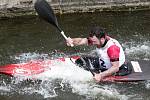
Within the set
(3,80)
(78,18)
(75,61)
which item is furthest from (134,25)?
(3,80)

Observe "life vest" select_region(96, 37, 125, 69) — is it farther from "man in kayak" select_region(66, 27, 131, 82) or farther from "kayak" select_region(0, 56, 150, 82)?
"kayak" select_region(0, 56, 150, 82)

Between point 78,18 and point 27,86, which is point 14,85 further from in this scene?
point 78,18

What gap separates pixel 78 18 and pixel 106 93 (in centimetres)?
550

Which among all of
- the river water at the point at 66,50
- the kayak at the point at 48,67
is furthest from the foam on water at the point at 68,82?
the kayak at the point at 48,67

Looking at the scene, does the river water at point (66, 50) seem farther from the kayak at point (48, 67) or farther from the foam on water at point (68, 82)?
the kayak at point (48, 67)

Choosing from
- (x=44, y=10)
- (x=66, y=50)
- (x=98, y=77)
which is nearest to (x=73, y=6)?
(x=66, y=50)

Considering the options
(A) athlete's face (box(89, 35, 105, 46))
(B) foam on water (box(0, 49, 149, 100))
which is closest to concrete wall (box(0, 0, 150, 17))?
(B) foam on water (box(0, 49, 149, 100))

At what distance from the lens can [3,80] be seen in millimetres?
11414

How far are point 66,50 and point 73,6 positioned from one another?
297 centimetres

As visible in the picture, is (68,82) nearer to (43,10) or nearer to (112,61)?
(112,61)

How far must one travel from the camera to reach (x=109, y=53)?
10.5 m

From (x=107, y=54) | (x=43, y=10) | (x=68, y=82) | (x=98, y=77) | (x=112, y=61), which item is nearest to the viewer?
(x=98, y=77)

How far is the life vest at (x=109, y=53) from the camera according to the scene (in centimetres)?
1045

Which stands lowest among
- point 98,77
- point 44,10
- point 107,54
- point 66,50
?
point 66,50
